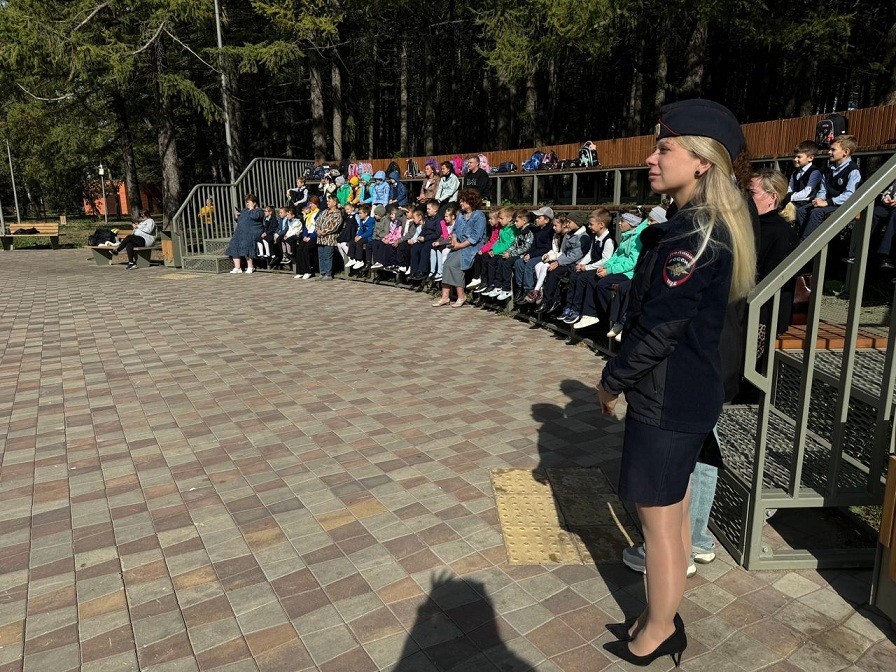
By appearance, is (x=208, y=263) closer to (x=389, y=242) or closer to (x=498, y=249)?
(x=389, y=242)

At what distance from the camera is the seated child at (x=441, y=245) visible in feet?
35.0

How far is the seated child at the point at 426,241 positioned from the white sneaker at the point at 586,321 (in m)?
4.44

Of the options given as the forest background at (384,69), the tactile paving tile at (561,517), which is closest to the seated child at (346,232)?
the forest background at (384,69)

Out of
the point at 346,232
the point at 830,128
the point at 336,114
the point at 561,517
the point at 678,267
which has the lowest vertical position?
the point at 561,517

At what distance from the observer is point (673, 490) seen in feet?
7.21

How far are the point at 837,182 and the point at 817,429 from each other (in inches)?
183

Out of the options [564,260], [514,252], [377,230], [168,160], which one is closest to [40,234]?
[168,160]

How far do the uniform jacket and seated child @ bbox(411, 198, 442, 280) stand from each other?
29.7 ft

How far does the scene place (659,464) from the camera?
7.14 ft

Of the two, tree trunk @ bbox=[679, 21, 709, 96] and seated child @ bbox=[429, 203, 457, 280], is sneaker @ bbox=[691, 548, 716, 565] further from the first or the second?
tree trunk @ bbox=[679, 21, 709, 96]

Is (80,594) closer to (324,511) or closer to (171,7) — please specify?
(324,511)

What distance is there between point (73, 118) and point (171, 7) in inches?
729

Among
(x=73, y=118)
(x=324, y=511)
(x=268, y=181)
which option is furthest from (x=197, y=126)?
(x=324, y=511)

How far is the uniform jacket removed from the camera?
205 centimetres
